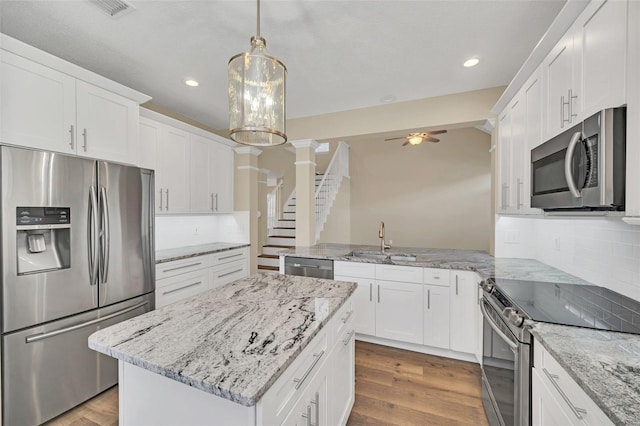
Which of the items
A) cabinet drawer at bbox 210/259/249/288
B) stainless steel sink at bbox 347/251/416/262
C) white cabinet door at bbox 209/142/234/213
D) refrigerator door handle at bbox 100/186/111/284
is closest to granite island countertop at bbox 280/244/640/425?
stainless steel sink at bbox 347/251/416/262

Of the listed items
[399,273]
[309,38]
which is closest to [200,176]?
[309,38]

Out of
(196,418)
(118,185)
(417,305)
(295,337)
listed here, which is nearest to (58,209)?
(118,185)

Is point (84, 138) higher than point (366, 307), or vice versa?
point (84, 138)

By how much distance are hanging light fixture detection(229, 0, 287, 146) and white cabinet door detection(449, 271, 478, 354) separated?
7.14 feet

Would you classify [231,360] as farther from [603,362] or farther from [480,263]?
[480,263]

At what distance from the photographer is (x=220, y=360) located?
2.98 ft

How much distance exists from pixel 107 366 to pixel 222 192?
245cm

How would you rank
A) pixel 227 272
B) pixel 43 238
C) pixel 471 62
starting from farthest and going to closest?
1. pixel 227 272
2. pixel 471 62
3. pixel 43 238

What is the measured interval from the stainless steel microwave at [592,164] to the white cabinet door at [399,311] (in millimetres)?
1544

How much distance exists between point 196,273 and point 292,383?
2649 mm

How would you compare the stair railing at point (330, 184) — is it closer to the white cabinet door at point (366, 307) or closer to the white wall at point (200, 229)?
the white wall at point (200, 229)

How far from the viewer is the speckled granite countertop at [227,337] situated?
2.70ft

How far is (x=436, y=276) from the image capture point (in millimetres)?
2580

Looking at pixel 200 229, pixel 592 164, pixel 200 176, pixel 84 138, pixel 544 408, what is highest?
pixel 84 138
